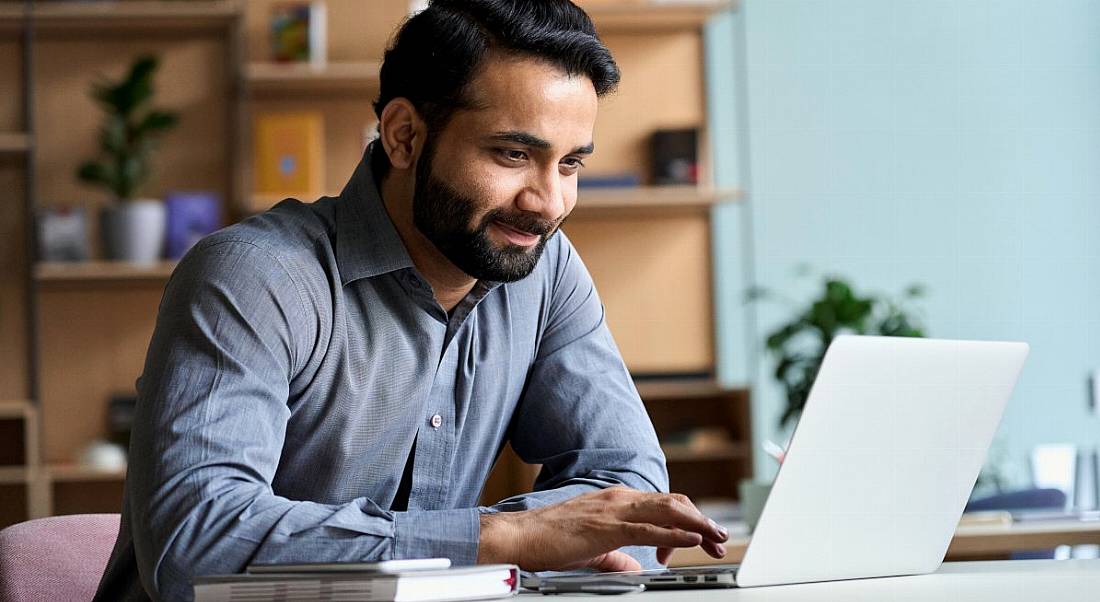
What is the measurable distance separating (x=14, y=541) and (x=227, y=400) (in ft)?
1.34

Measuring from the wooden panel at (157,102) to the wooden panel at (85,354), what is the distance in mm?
228

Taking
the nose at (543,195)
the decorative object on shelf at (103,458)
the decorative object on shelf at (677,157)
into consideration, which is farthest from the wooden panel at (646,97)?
the nose at (543,195)

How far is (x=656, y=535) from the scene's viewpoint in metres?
1.18

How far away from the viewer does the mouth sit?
152 cm

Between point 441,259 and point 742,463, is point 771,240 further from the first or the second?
point 441,259

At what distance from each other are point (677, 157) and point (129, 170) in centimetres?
170

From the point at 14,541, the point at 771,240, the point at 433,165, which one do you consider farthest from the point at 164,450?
the point at 771,240

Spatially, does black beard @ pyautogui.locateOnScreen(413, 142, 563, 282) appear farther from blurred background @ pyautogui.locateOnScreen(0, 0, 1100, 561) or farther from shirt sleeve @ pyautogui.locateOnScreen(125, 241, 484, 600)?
blurred background @ pyautogui.locateOnScreen(0, 0, 1100, 561)

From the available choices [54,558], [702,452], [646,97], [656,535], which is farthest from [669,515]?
[646,97]

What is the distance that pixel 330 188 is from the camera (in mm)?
4266

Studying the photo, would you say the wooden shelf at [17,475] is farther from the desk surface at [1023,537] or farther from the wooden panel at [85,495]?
the desk surface at [1023,537]

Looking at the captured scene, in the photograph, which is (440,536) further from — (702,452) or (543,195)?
(702,452)

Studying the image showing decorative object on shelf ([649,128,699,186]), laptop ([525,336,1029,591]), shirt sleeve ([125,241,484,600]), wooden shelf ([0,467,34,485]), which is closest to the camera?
laptop ([525,336,1029,591])

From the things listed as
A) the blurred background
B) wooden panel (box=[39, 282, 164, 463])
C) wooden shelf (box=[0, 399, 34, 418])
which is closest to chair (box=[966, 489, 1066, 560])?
the blurred background
